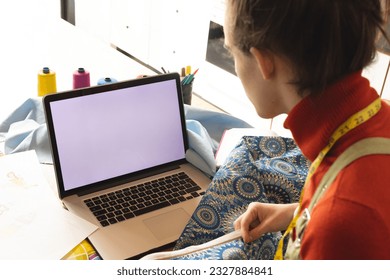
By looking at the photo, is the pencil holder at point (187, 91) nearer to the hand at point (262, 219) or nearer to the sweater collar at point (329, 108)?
the hand at point (262, 219)

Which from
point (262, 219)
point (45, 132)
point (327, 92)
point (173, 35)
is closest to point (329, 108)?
point (327, 92)

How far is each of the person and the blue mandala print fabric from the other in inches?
9.4

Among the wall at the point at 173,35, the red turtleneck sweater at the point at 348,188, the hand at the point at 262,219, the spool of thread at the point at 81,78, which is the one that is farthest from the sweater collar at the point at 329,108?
the wall at the point at 173,35

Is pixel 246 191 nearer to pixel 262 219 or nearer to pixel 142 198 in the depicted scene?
pixel 262 219

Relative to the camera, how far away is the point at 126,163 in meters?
1.21

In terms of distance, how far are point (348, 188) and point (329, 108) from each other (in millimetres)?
135

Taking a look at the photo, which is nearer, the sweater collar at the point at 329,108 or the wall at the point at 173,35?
the sweater collar at the point at 329,108

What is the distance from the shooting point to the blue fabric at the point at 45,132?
4.24 ft

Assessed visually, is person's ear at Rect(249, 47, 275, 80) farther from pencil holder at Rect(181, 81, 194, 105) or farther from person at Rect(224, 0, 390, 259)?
pencil holder at Rect(181, 81, 194, 105)

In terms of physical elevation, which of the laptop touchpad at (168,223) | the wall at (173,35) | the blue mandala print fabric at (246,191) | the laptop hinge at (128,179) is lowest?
the wall at (173,35)

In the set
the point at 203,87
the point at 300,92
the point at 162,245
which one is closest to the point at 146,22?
the point at 203,87

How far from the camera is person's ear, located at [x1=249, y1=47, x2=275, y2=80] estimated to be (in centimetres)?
73

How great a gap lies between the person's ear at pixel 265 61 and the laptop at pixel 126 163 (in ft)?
1.54
